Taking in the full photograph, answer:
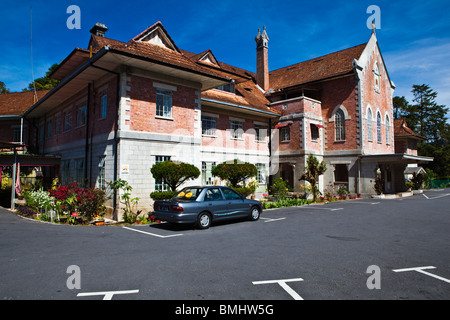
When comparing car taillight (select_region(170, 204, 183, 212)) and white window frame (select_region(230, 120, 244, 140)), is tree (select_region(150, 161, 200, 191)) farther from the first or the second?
white window frame (select_region(230, 120, 244, 140))

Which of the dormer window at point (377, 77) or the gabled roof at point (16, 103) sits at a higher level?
the dormer window at point (377, 77)

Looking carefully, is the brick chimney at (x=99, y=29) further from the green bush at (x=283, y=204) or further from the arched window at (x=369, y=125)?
the arched window at (x=369, y=125)

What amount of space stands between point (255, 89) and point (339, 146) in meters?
9.38

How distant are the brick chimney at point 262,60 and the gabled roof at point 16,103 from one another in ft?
73.3

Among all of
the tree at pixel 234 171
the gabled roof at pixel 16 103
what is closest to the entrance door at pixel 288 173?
the tree at pixel 234 171

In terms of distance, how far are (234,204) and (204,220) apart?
4.83 ft

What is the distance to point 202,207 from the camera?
33.1 ft

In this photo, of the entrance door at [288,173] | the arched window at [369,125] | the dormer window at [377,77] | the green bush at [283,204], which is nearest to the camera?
the green bush at [283,204]

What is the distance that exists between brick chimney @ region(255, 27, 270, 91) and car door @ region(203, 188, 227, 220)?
790 inches

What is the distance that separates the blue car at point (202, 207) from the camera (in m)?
9.68

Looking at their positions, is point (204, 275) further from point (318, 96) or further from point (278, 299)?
point (318, 96)

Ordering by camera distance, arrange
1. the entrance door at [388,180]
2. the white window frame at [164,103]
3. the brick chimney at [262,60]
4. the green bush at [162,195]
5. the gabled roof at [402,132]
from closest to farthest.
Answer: the green bush at [162,195]
the white window frame at [164,103]
the entrance door at [388,180]
the brick chimney at [262,60]
the gabled roof at [402,132]

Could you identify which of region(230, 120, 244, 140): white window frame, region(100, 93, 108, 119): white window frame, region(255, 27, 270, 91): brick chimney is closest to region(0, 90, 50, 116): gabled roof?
region(100, 93, 108, 119): white window frame

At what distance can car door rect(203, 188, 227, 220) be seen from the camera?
10320 mm
